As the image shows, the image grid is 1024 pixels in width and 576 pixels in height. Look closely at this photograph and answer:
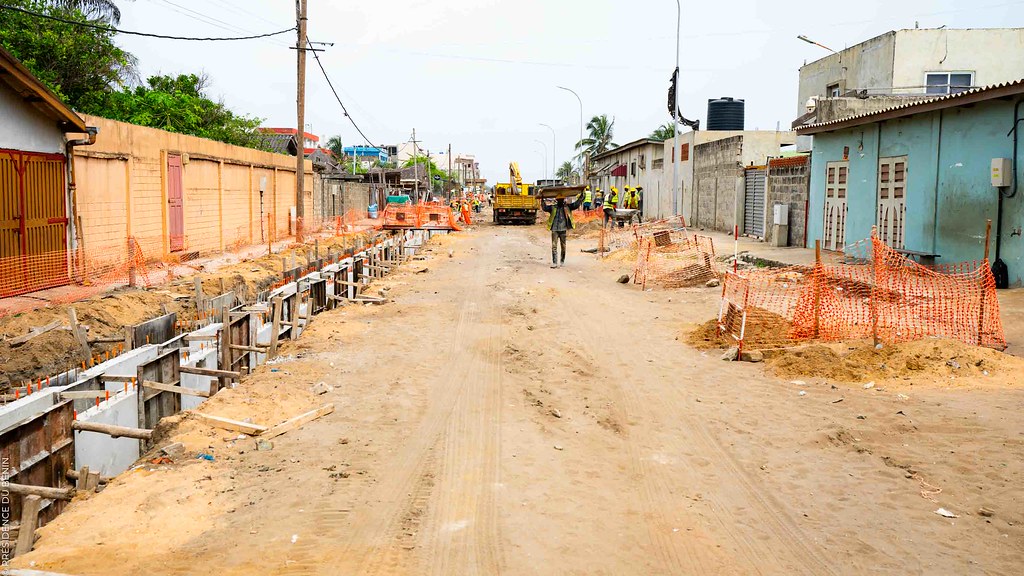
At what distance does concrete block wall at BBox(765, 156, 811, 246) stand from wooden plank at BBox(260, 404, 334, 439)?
1922 centimetres

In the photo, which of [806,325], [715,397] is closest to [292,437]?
[715,397]

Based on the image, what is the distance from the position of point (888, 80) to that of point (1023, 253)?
15.6 m

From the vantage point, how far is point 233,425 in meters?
7.66

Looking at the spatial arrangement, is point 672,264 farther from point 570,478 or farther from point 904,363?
point 570,478

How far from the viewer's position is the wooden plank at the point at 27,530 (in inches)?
211

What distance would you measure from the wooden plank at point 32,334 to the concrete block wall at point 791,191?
1980 cm

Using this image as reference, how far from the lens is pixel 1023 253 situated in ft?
46.7

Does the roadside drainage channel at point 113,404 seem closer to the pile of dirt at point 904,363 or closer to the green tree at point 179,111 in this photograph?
the pile of dirt at point 904,363

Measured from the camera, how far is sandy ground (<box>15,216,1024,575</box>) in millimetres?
5168

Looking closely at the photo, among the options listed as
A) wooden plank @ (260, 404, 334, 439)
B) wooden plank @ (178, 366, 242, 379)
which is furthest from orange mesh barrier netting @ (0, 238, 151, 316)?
wooden plank @ (260, 404, 334, 439)

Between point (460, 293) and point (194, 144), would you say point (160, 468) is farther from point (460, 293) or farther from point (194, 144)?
point (194, 144)

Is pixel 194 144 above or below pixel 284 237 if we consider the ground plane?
above

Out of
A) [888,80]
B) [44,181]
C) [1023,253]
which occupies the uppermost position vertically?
[888,80]

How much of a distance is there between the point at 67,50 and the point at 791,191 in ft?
82.0
